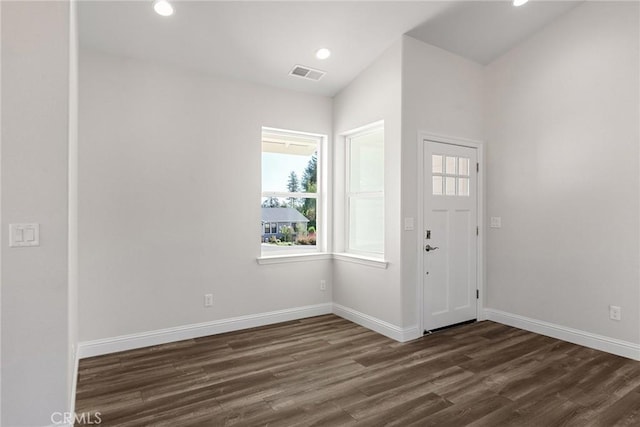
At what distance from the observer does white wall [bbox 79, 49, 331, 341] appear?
122 inches

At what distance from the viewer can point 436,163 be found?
150 inches

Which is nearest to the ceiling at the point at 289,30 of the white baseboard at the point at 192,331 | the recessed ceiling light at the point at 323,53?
the recessed ceiling light at the point at 323,53

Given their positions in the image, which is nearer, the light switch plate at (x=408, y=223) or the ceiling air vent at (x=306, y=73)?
the light switch plate at (x=408, y=223)

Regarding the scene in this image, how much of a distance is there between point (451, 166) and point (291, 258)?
2.10 metres

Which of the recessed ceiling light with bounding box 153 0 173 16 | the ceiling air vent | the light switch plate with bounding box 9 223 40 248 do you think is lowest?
the light switch plate with bounding box 9 223 40 248

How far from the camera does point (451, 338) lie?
11.8 feet

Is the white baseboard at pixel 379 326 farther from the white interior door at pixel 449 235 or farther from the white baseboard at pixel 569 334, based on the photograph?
the white baseboard at pixel 569 334

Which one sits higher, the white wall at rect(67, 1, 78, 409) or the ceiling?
the ceiling

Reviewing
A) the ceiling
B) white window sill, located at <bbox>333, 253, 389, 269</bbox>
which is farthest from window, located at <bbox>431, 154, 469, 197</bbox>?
the ceiling

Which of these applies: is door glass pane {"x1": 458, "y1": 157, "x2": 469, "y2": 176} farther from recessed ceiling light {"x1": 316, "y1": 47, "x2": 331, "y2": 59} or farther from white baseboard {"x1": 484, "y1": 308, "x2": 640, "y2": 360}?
recessed ceiling light {"x1": 316, "y1": 47, "x2": 331, "y2": 59}

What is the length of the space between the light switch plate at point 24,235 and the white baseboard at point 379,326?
2.99 metres

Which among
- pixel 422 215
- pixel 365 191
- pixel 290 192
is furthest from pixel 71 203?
pixel 422 215

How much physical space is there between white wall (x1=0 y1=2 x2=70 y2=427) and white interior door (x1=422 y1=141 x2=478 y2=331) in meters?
3.07

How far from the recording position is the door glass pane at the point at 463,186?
13.1 feet
